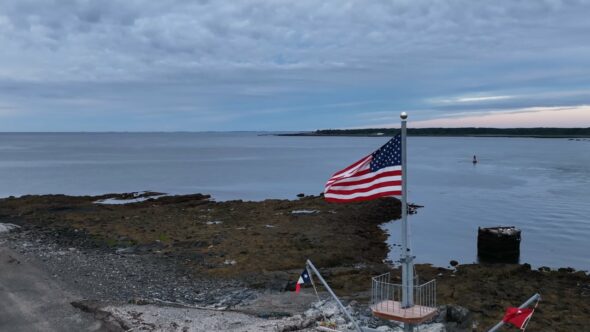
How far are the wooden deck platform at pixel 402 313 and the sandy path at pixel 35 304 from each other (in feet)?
22.7

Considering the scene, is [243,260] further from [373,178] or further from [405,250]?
[405,250]

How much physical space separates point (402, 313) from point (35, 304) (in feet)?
34.3

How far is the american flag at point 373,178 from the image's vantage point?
9070mm

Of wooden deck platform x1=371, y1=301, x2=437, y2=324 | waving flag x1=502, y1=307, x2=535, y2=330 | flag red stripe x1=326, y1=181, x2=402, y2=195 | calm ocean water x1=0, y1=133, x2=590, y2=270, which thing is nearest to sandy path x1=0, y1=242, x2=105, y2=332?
flag red stripe x1=326, y1=181, x2=402, y2=195

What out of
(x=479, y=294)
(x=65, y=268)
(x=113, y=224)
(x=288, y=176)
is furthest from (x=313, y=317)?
(x=288, y=176)

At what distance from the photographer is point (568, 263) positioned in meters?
23.9

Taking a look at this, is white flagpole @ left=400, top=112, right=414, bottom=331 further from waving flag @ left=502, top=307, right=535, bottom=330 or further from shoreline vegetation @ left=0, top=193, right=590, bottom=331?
shoreline vegetation @ left=0, top=193, right=590, bottom=331

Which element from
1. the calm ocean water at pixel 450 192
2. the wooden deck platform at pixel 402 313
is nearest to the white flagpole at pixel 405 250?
the wooden deck platform at pixel 402 313

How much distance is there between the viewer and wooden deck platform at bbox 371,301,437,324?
8.91 m

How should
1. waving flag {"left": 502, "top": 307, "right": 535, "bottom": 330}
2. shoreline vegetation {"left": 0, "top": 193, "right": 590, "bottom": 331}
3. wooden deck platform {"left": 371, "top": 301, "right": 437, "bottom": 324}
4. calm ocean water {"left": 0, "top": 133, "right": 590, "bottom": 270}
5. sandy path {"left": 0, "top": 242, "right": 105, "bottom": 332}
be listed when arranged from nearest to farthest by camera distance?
waving flag {"left": 502, "top": 307, "right": 535, "bottom": 330}
wooden deck platform {"left": 371, "top": 301, "right": 437, "bottom": 324}
sandy path {"left": 0, "top": 242, "right": 105, "bottom": 332}
shoreline vegetation {"left": 0, "top": 193, "right": 590, "bottom": 331}
calm ocean water {"left": 0, "top": 133, "right": 590, "bottom": 270}

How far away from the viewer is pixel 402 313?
29.7ft

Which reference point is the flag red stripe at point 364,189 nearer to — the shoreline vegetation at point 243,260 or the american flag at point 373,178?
the american flag at point 373,178

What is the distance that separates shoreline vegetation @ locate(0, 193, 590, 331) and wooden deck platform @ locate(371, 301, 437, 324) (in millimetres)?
5104

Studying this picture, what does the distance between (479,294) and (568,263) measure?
9168mm
